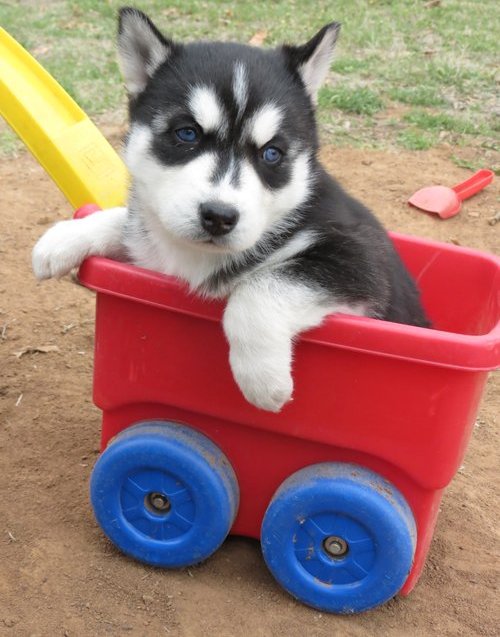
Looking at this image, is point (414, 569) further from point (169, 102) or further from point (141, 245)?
point (169, 102)

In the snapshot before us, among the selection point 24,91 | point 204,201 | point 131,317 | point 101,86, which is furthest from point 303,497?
point 101,86

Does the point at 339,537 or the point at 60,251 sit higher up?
the point at 60,251

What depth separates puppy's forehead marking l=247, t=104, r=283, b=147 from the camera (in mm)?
2303

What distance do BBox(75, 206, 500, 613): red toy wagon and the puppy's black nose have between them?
0.93 feet

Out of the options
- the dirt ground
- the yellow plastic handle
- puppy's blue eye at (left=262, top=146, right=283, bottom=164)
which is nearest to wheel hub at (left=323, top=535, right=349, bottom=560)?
the dirt ground

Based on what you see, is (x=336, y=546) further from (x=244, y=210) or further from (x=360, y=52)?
(x=360, y=52)

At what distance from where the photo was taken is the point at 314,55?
2.57 m

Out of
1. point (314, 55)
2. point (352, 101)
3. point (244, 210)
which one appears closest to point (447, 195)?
point (352, 101)

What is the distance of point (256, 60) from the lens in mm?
2445

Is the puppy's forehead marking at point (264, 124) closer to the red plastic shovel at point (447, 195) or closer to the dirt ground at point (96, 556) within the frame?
the dirt ground at point (96, 556)

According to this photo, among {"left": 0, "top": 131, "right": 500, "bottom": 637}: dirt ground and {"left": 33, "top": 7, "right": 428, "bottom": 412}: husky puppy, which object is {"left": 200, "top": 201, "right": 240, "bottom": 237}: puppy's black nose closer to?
{"left": 33, "top": 7, "right": 428, "bottom": 412}: husky puppy

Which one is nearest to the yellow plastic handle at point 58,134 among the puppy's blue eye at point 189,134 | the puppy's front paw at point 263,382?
the puppy's blue eye at point 189,134

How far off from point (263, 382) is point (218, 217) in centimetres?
45

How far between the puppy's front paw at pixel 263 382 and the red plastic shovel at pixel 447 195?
3.30m
